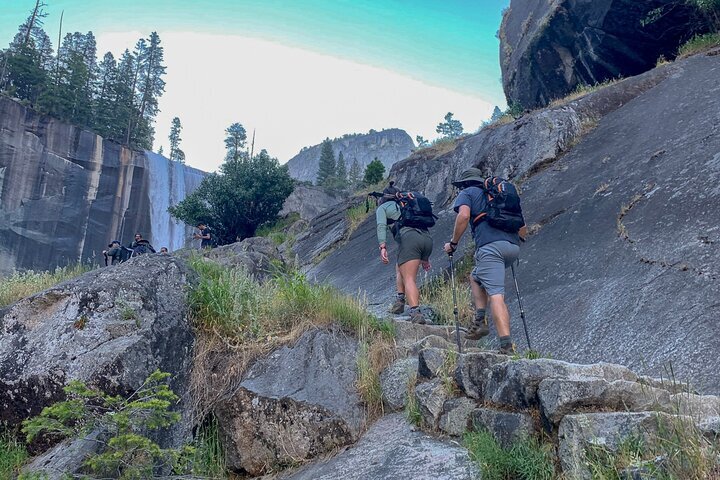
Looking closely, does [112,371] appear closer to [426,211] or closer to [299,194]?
[426,211]

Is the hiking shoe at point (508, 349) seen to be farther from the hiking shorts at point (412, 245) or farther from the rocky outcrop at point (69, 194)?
the rocky outcrop at point (69, 194)

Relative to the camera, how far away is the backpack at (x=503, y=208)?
5.25 metres

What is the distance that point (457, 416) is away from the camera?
12.1 feet

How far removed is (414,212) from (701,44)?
8797 mm

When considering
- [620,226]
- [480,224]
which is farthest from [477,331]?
[620,226]

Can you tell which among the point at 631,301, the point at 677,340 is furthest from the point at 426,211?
the point at 677,340

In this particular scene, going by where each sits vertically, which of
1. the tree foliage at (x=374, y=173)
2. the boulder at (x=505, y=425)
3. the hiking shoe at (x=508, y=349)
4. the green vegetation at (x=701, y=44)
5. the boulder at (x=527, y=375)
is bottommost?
the boulder at (x=505, y=425)

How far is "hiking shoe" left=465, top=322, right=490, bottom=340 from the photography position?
5.43 m

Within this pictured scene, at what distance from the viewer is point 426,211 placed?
6840 mm

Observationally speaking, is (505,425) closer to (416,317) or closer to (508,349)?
(508,349)

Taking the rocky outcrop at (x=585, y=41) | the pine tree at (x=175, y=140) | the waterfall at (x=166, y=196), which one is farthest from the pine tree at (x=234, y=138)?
the rocky outcrop at (x=585, y=41)

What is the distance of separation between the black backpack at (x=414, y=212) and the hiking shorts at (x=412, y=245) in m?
0.09

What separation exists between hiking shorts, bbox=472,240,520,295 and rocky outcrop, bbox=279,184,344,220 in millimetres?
27360

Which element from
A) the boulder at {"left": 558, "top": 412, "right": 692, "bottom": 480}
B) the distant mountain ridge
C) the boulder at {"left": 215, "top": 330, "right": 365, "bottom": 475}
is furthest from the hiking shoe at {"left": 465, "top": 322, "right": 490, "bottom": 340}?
the distant mountain ridge
